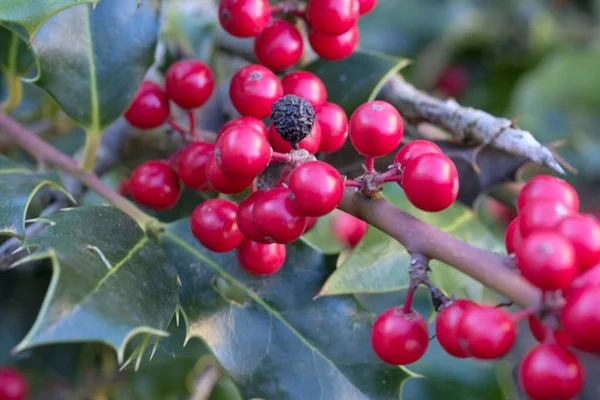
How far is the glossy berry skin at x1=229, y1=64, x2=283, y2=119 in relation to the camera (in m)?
1.06

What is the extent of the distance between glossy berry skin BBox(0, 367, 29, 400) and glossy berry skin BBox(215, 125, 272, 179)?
150 centimetres

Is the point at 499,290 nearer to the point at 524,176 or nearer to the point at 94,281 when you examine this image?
the point at 94,281

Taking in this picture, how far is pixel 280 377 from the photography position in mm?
1091

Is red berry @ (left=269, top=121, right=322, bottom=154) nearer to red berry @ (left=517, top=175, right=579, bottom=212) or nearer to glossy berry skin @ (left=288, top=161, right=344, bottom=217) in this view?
glossy berry skin @ (left=288, top=161, right=344, bottom=217)

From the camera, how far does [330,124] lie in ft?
3.36

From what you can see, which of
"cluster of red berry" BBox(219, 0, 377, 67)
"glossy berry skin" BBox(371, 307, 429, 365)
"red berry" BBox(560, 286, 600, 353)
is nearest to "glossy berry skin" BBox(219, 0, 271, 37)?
"cluster of red berry" BBox(219, 0, 377, 67)

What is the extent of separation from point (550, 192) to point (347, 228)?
2.32 feet

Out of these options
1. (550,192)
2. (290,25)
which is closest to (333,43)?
(290,25)

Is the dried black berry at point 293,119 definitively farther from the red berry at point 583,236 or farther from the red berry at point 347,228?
the red berry at point 347,228

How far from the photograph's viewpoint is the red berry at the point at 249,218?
0.89m

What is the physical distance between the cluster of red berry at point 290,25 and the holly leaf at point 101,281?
399mm

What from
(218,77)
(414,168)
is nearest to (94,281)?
(414,168)

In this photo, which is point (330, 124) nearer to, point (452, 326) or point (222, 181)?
point (222, 181)

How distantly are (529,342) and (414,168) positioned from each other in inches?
86.5
